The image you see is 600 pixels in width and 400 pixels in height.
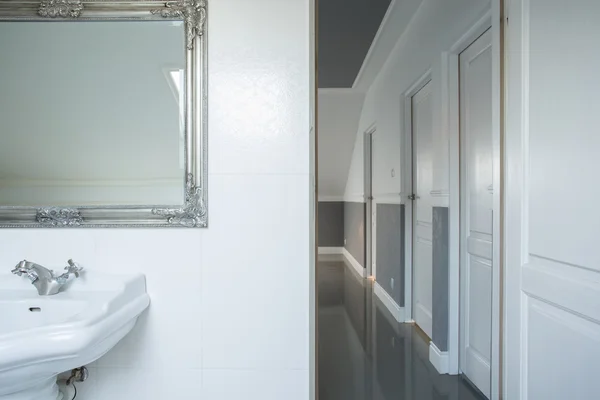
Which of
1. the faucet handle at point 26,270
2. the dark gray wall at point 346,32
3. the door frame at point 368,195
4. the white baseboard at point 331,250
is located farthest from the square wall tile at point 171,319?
the white baseboard at point 331,250

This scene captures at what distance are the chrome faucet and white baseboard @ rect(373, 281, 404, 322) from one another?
119 inches

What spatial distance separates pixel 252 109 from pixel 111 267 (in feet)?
2.38

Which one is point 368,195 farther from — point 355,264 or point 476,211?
point 476,211

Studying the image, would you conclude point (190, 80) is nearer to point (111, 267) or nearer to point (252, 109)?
point (252, 109)

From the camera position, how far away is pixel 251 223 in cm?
125

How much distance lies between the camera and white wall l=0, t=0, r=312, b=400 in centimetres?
124

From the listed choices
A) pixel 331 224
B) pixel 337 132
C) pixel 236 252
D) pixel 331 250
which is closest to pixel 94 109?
pixel 236 252

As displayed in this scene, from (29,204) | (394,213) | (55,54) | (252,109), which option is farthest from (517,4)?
(394,213)

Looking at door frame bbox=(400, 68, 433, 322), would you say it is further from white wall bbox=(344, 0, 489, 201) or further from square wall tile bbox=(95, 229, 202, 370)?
square wall tile bbox=(95, 229, 202, 370)

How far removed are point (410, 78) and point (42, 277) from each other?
2.99 meters

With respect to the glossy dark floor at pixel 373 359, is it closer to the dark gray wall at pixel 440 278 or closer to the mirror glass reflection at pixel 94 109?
the dark gray wall at pixel 440 278

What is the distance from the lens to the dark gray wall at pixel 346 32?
2.78 metres

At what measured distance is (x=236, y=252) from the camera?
125cm

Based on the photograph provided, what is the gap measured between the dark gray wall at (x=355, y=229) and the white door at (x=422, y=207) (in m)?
2.16
